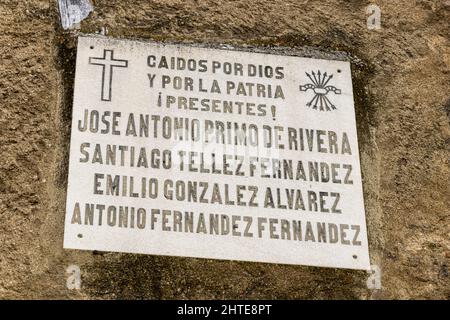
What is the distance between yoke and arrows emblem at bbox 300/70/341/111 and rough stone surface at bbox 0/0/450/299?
0.45 feet

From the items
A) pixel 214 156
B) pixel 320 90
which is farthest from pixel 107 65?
pixel 320 90

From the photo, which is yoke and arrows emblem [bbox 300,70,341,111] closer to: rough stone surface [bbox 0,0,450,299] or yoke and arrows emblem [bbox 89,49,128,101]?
rough stone surface [bbox 0,0,450,299]

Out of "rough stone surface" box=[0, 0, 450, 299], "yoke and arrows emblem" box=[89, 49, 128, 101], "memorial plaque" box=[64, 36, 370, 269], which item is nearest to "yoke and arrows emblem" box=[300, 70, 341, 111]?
"memorial plaque" box=[64, 36, 370, 269]

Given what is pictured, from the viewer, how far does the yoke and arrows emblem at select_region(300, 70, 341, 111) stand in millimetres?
4062

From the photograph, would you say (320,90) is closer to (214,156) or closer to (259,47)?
(259,47)

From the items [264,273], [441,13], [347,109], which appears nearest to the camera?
[264,273]

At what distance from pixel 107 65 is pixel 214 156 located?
613mm

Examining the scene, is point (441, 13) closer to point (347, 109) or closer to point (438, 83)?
point (438, 83)

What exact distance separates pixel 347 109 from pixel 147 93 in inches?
34.5

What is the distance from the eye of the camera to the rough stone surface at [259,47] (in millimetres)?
3643

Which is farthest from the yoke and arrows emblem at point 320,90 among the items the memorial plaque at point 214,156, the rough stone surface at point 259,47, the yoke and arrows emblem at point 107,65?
the yoke and arrows emblem at point 107,65
